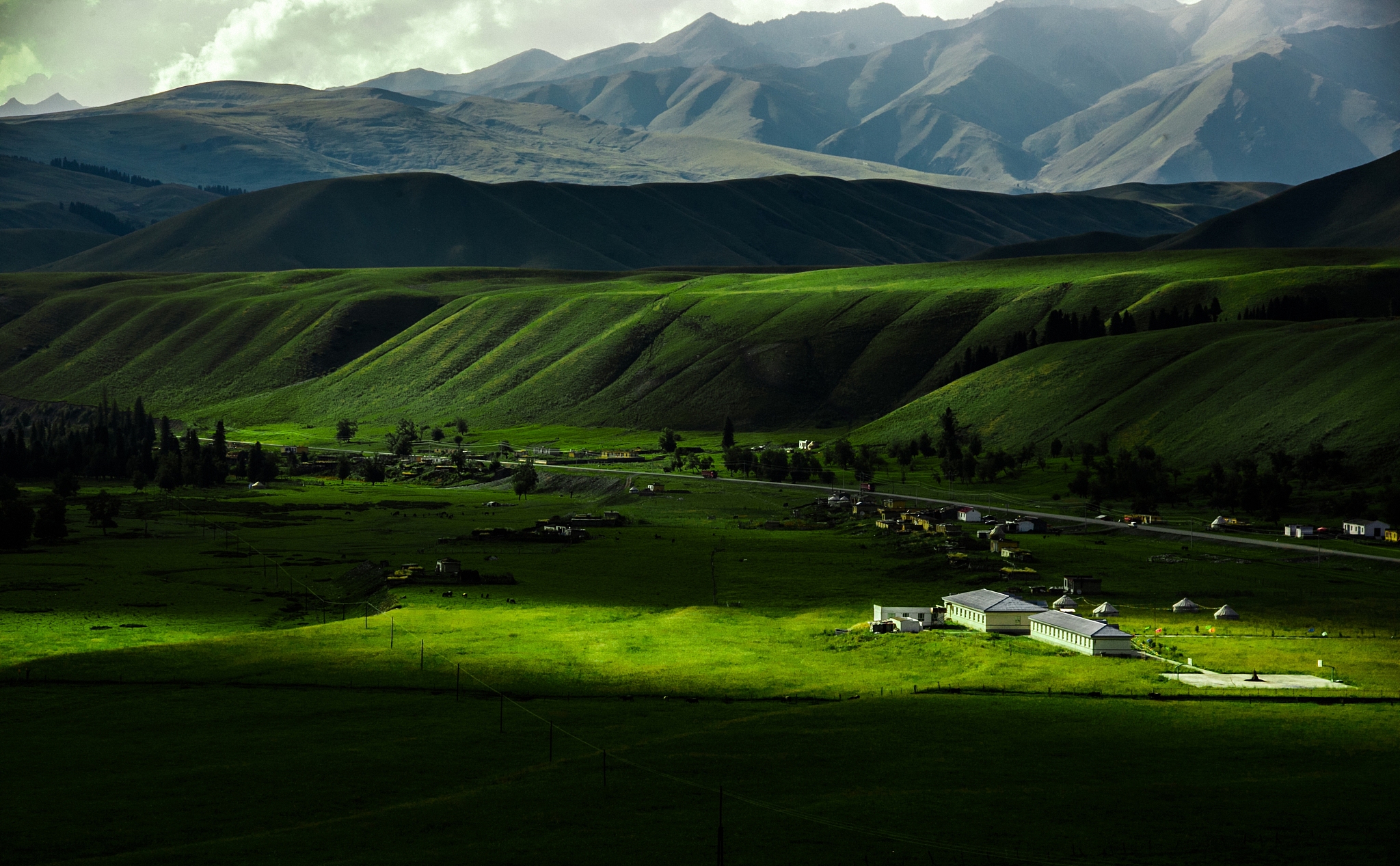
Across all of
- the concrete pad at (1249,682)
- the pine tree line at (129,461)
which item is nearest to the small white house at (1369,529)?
the concrete pad at (1249,682)

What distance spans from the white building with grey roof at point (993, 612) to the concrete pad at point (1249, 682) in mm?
14491

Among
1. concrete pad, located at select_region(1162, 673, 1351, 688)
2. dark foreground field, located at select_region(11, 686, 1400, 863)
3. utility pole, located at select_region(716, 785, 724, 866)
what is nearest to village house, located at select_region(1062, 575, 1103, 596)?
concrete pad, located at select_region(1162, 673, 1351, 688)

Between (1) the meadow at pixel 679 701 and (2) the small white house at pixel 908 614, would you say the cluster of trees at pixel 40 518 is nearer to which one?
(1) the meadow at pixel 679 701

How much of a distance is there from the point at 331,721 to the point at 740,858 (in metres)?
24.7

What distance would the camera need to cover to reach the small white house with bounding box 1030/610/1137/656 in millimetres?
73625

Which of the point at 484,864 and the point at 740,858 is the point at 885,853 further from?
the point at 484,864

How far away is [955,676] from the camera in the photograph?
69.1 m

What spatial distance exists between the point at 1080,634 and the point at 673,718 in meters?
27.0

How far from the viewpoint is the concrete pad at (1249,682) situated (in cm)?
6506

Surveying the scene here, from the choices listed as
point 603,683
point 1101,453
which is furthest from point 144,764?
point 1101,453

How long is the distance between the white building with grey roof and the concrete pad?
14.5 m

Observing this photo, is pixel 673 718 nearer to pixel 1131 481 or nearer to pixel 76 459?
pixel 1131 481

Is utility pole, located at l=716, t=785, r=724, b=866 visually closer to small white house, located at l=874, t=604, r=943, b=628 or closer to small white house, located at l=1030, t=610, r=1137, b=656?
small white house, located at l=1030, t=610, r=1137, b=656

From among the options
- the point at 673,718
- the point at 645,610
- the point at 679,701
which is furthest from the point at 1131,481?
the point at 673,718
